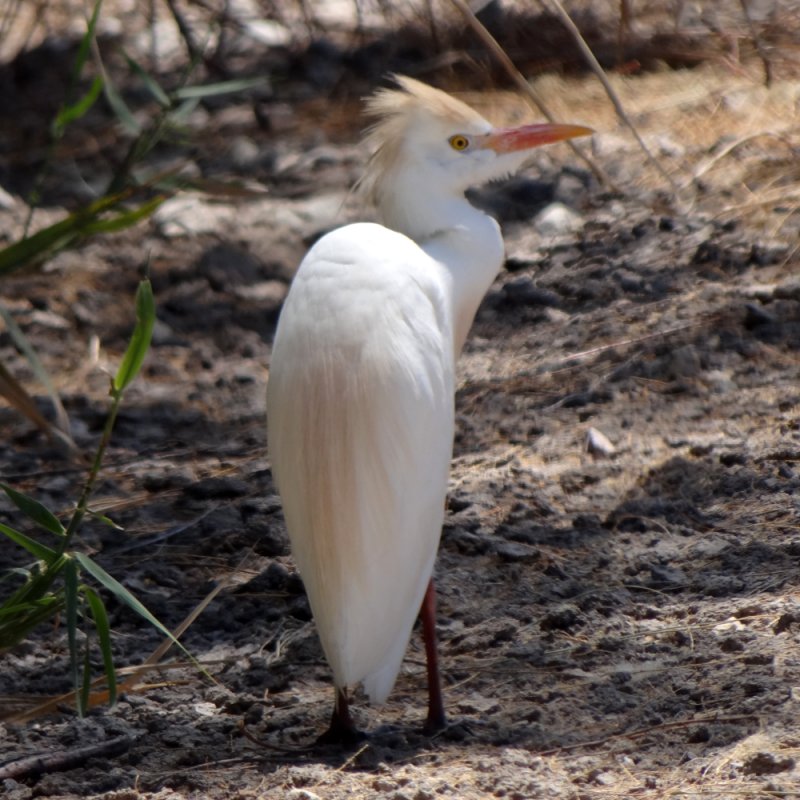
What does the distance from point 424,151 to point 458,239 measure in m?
0.25

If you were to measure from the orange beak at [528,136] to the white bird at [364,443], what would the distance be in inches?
23.7

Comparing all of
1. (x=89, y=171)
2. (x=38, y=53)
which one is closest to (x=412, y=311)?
(x=89, y=171)

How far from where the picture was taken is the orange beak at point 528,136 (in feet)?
11.8

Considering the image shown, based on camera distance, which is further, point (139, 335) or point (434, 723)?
point (434, 723)

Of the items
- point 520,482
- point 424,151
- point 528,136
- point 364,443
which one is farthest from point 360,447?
point 520,482

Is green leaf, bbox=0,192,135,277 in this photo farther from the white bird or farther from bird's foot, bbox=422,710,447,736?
bird's foot, bbox=422,710,447,736

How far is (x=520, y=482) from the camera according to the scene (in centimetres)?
418

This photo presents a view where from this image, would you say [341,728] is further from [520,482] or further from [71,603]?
[520,482]

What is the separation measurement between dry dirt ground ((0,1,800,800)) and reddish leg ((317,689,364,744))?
0.05 m

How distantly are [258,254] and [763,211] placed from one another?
2281 millimetres

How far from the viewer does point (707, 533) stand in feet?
12.3

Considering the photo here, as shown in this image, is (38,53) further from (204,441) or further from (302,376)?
(302,376)

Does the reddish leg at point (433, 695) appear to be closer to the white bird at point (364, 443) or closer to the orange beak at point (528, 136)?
the white bird at point (364, 443)

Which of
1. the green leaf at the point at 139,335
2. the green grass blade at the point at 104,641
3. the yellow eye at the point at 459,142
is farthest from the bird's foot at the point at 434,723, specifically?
the yellow eye at the point at 459,142
